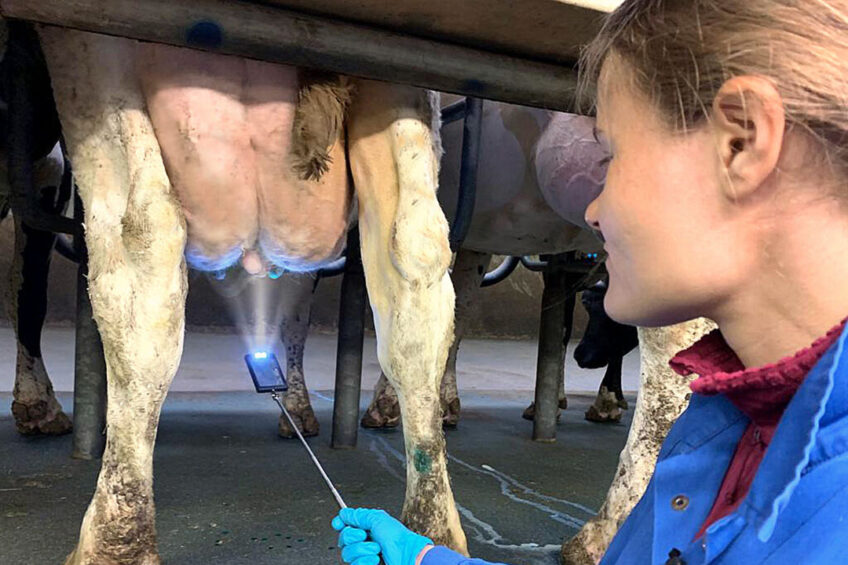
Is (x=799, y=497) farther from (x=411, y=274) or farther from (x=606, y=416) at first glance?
(x=606, y=416)

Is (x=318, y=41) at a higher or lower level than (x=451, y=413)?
higher

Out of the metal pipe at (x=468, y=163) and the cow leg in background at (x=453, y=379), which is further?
the cow leg in background at (x=453, y=379)

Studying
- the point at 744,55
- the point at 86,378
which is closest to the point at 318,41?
the point at 744,55

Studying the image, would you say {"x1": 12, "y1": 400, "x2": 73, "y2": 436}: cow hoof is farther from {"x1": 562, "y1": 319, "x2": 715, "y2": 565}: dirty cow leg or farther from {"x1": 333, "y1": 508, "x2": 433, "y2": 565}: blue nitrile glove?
{"x1": 333, "y1": 508, "x2": 433, "y2": 565}: blue nitrile glove

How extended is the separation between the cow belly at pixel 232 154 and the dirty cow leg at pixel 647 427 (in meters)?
0.87

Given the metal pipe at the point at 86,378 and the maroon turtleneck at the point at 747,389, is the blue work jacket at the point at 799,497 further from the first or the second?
the metal pipe at the point at 86,378

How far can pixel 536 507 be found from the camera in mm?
2080

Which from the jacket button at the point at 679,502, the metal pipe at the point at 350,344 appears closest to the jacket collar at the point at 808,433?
the jacket button at the point at 679,502

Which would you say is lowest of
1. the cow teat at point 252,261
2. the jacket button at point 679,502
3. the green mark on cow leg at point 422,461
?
the green mark on cow leg at point 422,461

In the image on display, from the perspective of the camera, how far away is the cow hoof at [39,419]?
263cm

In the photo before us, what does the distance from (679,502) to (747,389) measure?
0.36ft

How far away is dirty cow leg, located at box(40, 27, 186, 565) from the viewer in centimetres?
140

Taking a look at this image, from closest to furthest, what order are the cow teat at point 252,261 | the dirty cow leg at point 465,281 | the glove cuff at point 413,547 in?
the glove cuff at point 413,547 → the cow teat at point 252,261 → the dirty cow leg at point 465,281

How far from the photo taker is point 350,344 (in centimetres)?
259
